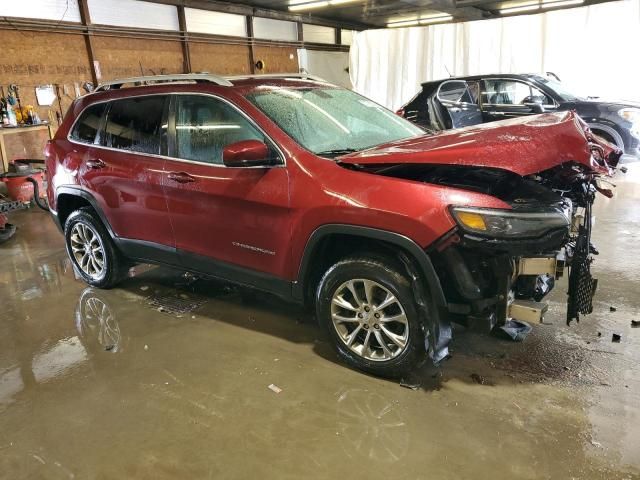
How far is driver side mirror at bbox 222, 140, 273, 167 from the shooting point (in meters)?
2.71

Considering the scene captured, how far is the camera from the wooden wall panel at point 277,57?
12688mm

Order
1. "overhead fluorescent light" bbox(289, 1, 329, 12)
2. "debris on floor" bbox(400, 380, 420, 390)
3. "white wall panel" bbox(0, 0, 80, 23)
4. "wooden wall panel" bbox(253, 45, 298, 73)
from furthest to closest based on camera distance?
1. "wooden wall panel" bbox(253, 45, 298, 73)
2. "overhead fluorescent light" bbox(289, 1, 329, 12)
3. "white wall panel" bbox(0, 0, 80, 23)
4. "debris on floor" bbox(400, 380, 420, 390)

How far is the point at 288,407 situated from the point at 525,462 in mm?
1144

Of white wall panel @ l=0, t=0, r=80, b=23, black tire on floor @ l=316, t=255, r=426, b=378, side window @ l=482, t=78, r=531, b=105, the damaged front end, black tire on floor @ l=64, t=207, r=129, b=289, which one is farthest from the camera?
side window @ l=482, t=78, r=531, b=105

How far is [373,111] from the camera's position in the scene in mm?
3670

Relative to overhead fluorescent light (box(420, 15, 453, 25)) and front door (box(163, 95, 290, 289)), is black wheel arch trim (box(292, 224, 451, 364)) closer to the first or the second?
front door (box(163, 95, 290, 289))

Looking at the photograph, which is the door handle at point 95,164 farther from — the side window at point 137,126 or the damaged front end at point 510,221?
the damaged front end at point 510,221

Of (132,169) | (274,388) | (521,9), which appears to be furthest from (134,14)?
(521,9)

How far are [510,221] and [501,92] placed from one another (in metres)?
7.02

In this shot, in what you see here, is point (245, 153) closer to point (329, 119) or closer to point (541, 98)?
point (329, 119)

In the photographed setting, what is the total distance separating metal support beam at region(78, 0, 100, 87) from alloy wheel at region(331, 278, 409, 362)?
27.7 feet

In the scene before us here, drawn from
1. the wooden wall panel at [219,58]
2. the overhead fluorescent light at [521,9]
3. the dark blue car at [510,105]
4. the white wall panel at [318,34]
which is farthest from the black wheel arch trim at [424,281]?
the white wall panel at [318,34]

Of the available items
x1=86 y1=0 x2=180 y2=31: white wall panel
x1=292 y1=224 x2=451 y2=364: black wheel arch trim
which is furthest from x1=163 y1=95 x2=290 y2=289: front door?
x1=86 y1=0 x2=180 y2=31: white wall panel

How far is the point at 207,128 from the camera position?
3.21 metres
